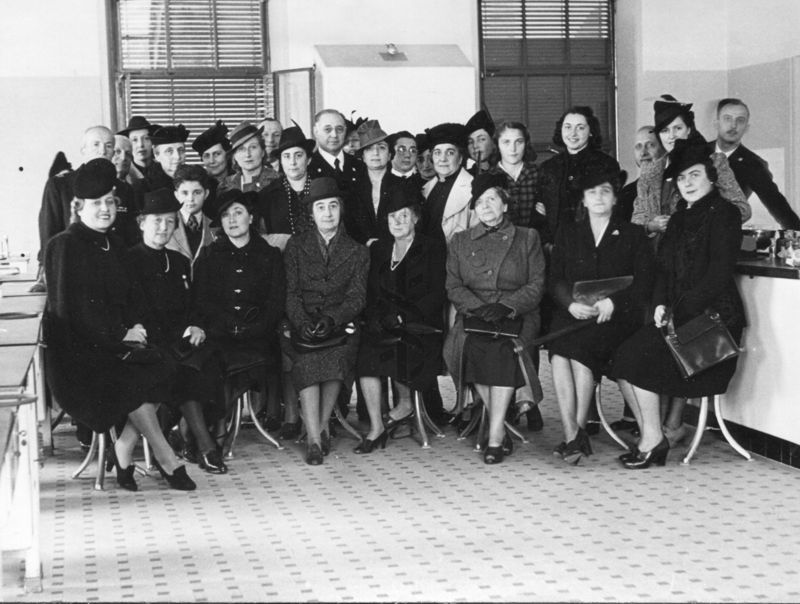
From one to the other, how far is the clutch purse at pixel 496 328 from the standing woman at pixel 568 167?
0.60m

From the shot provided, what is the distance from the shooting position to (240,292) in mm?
5938

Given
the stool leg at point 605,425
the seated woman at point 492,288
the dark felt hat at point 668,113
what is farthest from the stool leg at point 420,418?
the dark felt hat at point 668,113

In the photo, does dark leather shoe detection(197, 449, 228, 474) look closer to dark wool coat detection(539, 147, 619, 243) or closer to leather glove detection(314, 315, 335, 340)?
leather glove detection(314, 315, 335, 340)

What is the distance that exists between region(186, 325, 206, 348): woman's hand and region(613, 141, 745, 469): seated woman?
181cm

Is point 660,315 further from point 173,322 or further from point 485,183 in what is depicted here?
point 173,322

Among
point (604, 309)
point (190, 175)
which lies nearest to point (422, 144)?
point (190, 175)

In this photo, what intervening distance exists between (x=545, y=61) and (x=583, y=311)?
476 cm

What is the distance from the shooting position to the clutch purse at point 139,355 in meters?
5.25

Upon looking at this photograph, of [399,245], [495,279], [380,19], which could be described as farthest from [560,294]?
[380,19]

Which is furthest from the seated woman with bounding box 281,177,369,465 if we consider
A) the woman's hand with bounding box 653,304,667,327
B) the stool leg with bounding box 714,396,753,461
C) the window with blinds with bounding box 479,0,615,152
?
the window with blinds with bounding box 479,0,615,152

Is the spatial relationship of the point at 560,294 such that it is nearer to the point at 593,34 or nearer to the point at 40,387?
the point at 40,387

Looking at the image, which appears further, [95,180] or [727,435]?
[727,435]

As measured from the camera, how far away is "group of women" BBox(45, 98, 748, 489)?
17.3 ft

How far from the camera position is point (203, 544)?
4.46 metres
